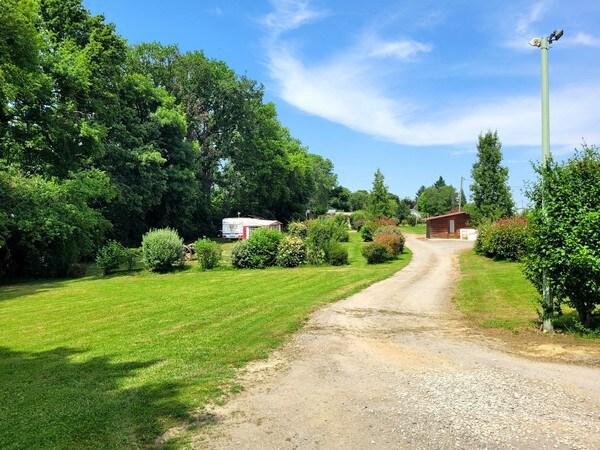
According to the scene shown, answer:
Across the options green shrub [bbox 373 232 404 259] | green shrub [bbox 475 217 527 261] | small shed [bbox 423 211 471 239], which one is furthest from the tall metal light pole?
small shed [bbox 423 211 471 239]

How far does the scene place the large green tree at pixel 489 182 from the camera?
3338cm

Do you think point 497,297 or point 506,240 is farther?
point 506,240

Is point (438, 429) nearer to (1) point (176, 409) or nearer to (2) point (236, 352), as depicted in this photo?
(1) point (176, 409)

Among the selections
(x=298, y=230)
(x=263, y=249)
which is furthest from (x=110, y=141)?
(x=263, y=249)

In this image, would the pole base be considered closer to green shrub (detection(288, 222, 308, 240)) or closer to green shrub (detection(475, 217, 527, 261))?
green shrub (detection(475, 217, 527, 261))

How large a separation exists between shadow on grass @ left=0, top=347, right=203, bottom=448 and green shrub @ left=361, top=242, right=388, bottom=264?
18.2 metres

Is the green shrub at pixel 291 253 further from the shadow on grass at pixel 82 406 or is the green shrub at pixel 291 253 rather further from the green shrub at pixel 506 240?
the shadow on grass at pixel 82 406

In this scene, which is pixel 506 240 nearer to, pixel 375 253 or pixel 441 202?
pixel 375 253

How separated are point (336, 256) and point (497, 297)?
36.0 ft

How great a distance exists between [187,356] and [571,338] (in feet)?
23.6

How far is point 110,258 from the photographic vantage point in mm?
23078

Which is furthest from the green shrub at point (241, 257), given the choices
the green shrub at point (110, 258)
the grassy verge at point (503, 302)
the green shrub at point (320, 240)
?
the grassy verge at point (503, 302)

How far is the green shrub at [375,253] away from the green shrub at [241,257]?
677 centimetres

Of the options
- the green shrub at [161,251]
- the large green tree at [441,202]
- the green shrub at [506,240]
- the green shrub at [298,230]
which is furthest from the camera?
the large green tree at [441,202]
